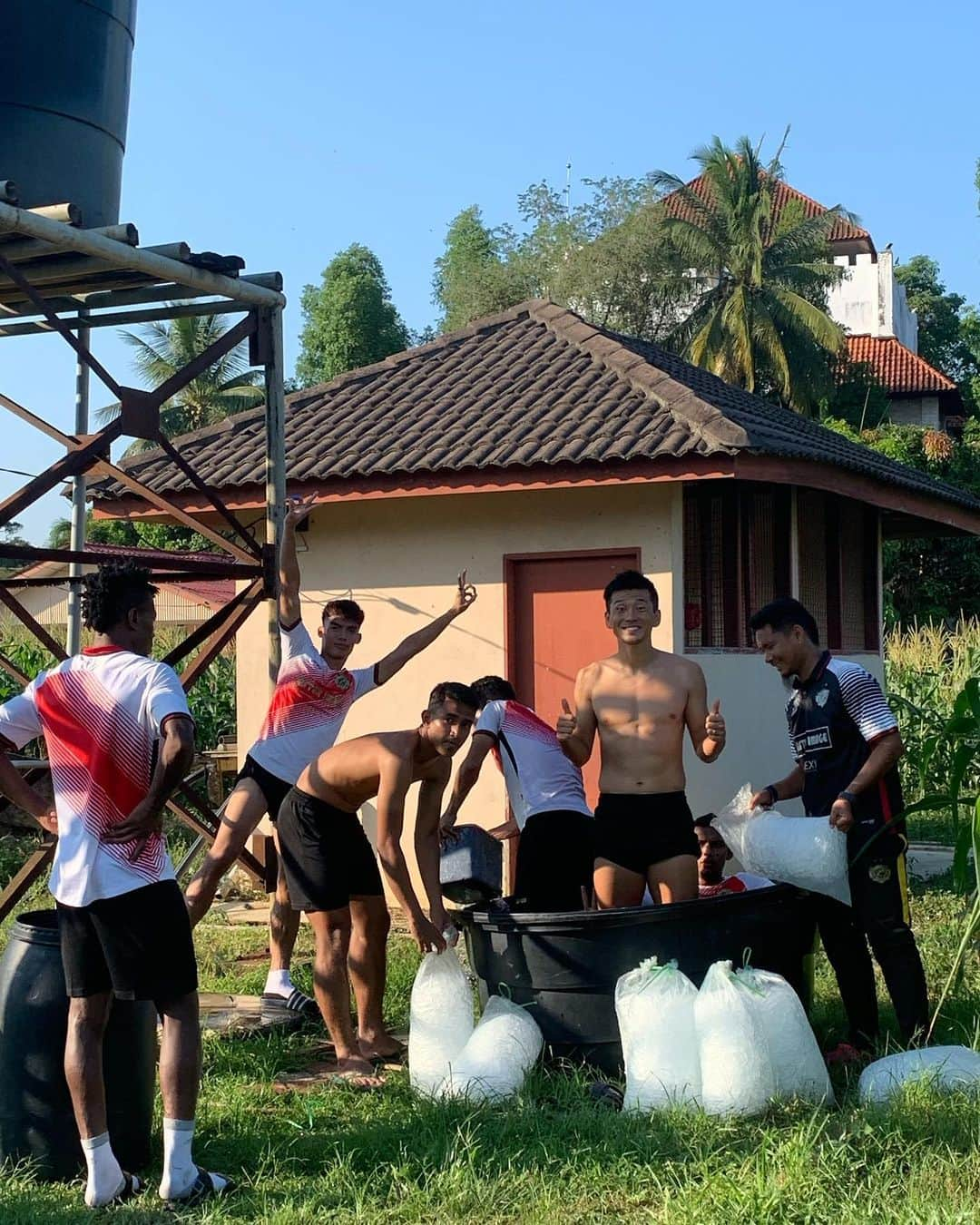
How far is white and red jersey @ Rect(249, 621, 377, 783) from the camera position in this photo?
709cm

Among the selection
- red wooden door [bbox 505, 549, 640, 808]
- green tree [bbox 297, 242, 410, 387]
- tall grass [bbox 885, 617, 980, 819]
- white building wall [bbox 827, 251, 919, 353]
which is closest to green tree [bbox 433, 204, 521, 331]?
green tree [bbox 297, 242, 410, 387]

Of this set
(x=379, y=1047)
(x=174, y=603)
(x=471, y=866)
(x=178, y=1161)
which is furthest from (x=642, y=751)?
(x=174, y=603)

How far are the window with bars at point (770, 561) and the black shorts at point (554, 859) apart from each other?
283 centimetres

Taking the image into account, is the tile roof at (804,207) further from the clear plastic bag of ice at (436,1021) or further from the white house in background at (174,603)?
the clear plastic bag of ice at (436,1021)

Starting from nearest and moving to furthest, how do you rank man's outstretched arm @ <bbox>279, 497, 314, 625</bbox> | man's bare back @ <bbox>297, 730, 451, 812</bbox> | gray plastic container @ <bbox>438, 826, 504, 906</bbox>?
man's bare back @ <bbox>297, 730, 451, 812</bbox> < gray plastic container @ <bbox>438, 826, 504, 906</bbox> < man's outstretched arm @ <bbox>279, 497, 314, 625</bbox>

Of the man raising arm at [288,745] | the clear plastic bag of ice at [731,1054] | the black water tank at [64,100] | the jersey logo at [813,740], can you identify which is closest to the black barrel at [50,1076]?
the man raising arm at [288,745]

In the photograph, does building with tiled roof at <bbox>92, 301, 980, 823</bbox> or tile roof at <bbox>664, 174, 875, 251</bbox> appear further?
tile roof at <bbox>664, 174, 875, 251</bbox>

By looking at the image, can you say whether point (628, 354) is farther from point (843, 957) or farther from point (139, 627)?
point (139, 627)

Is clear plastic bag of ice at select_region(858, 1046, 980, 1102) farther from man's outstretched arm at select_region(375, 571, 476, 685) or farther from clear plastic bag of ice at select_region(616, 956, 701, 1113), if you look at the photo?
man's outstretched arm at select_region(375, 571, 476, 685)

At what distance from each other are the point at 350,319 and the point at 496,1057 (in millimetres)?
40822

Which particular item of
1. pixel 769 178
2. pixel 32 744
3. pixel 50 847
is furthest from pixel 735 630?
pixel 769 178

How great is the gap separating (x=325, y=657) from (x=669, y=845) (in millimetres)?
2062

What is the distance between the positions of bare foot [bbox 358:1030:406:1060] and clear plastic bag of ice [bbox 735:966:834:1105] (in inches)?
70.3

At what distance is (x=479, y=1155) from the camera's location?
4848 millimetres
